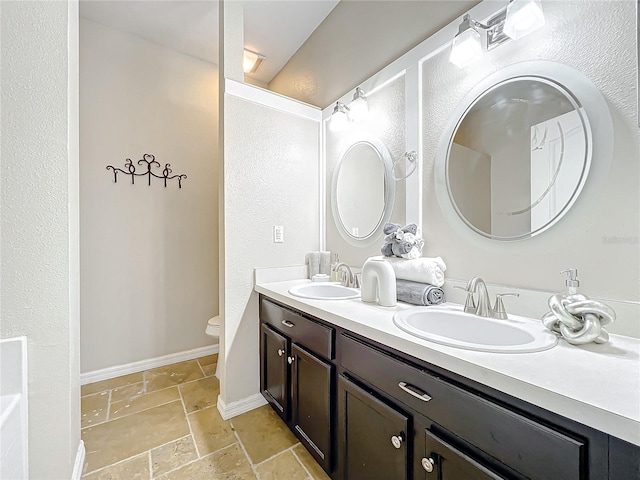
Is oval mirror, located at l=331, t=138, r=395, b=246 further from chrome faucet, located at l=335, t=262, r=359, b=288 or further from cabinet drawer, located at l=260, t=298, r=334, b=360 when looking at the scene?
cabinet drawer, located at l=260, t=298, r=334, b=360

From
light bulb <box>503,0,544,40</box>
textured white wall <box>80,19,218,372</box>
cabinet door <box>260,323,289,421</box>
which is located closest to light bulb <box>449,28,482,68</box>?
light bulb <box>503,0,544,40</box>

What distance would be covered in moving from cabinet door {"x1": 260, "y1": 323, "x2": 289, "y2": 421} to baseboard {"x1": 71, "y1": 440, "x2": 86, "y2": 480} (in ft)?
3.06

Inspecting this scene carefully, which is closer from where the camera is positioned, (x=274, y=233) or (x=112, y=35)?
(x=274, y=233)

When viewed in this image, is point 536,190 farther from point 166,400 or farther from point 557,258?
point 166,400

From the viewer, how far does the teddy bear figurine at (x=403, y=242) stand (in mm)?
1382

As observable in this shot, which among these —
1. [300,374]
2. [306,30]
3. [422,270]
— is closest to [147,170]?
[306,30]

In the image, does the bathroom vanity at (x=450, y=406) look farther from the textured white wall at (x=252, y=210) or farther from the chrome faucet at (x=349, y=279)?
the textured white wall at (x=252, y=210)

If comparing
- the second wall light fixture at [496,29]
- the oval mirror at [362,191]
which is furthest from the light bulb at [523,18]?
the oval mirror at [362,191]

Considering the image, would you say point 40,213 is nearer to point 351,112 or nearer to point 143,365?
point 351,112

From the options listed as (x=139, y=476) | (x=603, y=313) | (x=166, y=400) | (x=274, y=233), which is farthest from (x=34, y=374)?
(x=603, y=313)

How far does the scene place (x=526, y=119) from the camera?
1100mm

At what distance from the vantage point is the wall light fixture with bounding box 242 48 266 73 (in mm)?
2586

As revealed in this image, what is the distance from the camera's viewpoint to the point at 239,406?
5.93 feet

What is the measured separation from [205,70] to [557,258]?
3129mm
